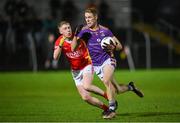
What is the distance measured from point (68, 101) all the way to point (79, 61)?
4.73m

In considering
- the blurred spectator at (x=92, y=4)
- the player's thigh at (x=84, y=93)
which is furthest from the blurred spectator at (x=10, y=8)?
the player's thigh at (x=84, y=93)

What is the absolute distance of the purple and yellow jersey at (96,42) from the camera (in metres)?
14.9

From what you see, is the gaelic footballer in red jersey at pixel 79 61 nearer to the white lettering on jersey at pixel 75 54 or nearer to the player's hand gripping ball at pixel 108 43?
the white lettering on jersey at pixel 75 54

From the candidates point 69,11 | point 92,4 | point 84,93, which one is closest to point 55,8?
point 69,11

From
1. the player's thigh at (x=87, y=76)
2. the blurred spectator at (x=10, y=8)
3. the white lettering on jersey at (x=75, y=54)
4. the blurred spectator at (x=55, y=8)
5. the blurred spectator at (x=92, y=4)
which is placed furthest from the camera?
the blurred spectator at (x=55, y=8)

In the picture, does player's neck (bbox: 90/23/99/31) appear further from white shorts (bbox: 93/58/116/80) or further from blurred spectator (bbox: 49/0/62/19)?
blurred spectator (bbox: 49/0/62/19)

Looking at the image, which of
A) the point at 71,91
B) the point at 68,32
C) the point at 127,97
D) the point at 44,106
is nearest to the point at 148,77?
the point at 71,91

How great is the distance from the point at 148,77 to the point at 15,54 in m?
9.19

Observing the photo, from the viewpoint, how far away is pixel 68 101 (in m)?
19.7

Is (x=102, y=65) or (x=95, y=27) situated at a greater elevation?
(x=95, y=27)

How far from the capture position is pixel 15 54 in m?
37.6

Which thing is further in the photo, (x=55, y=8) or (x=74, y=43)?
(x=55, y=8)

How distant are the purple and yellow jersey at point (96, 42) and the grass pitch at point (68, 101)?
3.93ft

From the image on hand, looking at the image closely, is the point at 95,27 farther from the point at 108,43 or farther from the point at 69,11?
the point at 69,11
